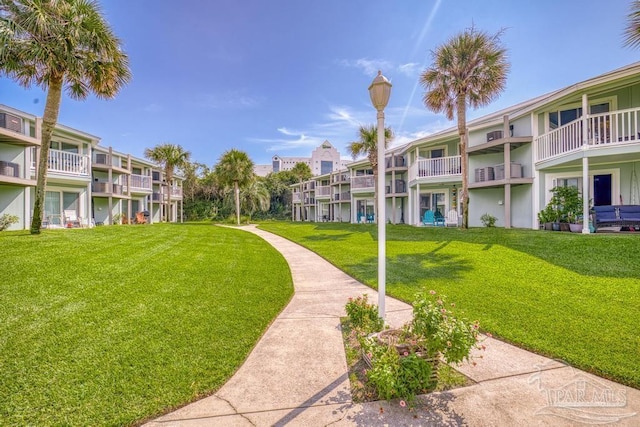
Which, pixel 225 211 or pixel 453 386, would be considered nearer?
pixel 453 386

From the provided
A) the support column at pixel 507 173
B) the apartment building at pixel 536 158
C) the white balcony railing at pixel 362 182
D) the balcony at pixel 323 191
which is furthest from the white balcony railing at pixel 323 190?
Result: the support column at pixel 507 173

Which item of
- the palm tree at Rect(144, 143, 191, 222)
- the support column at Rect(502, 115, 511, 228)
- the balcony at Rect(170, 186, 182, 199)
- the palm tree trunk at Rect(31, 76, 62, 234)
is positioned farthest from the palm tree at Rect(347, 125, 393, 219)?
the balcony at Rect(170, 186, 182, 199)

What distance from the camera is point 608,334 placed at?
12.7ft

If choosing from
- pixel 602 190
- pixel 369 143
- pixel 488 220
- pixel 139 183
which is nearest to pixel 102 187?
pixel 139 183

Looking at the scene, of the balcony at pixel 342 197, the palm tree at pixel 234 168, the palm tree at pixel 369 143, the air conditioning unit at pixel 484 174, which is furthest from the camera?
the balcony at pixel 342 197

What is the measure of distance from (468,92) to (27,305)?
55.3 feet

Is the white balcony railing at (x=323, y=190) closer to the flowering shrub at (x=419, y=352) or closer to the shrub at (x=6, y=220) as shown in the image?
the shrub at (x=6, y=220)

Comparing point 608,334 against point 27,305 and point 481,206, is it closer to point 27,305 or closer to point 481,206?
point 27,305

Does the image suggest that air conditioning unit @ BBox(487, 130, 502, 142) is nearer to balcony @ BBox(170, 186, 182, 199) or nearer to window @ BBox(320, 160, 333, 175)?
balcony @ BBox(170, 186, 182, 199)

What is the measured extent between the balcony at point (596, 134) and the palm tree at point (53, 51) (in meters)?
17.4

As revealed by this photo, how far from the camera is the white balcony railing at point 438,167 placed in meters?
18.2

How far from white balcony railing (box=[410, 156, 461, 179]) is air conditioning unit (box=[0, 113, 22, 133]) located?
810 inches

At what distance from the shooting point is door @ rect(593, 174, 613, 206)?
1245cm

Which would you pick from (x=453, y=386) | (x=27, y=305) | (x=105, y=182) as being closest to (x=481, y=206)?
(x=453, y=386)
